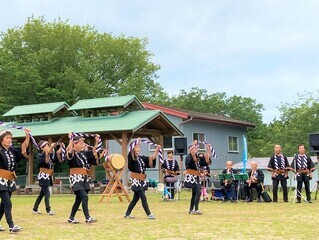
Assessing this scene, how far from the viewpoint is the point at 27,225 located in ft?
34.2

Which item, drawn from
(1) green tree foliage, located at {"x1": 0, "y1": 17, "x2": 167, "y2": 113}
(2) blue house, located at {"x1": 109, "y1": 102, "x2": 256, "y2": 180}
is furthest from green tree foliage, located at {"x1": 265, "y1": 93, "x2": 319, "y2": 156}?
(1) green tree foliage, located at {"x1": 0, "y1": 17, "x2": 167, "y2": 113}

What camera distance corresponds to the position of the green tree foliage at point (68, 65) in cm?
4147

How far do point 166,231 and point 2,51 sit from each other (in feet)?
120

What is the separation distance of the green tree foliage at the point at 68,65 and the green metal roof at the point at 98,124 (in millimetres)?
13183

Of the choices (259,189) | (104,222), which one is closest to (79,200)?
(104,222)

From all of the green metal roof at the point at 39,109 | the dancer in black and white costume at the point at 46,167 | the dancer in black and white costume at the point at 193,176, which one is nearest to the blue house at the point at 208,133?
the green metal roof at the point at 39,109

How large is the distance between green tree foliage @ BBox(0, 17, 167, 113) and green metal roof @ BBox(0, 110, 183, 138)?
43.3 ft

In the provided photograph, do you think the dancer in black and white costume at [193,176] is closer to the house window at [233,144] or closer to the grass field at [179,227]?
the grass field at [179,227]

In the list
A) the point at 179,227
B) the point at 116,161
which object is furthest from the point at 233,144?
the point at 179,227

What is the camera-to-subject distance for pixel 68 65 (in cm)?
4428

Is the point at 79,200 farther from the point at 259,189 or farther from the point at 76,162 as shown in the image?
the point at 259,189

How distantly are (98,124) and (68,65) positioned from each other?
20.0 m

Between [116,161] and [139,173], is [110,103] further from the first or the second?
[139,173]

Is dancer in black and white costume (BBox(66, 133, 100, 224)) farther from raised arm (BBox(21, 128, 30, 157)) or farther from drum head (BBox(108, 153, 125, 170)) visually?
drum head (BBox(108, 153, 125, 170))
